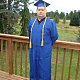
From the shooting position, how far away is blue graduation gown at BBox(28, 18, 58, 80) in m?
3.27

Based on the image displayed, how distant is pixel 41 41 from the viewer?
10.8 ft

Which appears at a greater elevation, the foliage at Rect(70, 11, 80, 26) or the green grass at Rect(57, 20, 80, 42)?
the foliage at Rect(70, 11, 80, 26)

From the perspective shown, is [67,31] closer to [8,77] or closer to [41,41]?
[8,77]

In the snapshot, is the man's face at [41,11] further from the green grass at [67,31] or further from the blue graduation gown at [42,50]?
the green grass at [67,31]

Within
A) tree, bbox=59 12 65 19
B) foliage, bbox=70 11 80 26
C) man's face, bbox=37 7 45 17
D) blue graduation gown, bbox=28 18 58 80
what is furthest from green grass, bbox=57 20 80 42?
man's face, bbox=37 7 45 17

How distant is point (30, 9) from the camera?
10727mm

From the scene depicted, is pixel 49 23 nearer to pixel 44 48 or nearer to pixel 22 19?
pixel 44 48

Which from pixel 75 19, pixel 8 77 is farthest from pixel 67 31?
pixel 8 77

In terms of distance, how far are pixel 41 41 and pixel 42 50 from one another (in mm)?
140

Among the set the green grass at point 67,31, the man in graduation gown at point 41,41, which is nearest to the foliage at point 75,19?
the green grass at point 67,31

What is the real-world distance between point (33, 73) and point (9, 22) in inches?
277

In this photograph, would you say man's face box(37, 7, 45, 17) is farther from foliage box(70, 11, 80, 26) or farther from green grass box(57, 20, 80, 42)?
foliage box(70, 11, 80, 26)

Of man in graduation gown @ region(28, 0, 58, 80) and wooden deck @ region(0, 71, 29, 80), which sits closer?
man in graduation gown @ region(28, 0, 58, 80)

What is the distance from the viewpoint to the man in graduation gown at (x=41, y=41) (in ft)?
10.7
